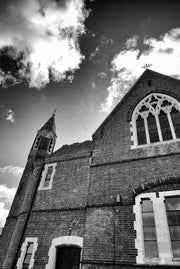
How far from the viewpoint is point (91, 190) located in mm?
8820

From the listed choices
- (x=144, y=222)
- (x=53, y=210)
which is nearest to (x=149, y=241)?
(x=144, y=222)

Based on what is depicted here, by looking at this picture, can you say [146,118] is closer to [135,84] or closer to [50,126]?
[135,84]

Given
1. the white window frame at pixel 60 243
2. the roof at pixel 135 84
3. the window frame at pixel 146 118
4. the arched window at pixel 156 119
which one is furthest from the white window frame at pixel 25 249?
the arched window at pixel 156 119

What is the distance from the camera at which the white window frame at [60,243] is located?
791 cm

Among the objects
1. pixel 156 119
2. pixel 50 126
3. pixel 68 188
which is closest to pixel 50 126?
pixel 50 126

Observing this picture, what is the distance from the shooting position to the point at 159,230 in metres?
6.66

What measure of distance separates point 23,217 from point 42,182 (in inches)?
84.8

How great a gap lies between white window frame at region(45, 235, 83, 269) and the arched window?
5.46 m

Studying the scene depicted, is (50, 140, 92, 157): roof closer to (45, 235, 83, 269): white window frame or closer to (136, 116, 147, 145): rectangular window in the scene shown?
(136, 116, 147, 145): rectangular window

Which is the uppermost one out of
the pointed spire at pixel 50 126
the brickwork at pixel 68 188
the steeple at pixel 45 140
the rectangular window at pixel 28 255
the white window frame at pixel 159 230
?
the pointed spire at pixel 50 126

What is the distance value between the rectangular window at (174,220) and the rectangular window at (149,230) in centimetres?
60

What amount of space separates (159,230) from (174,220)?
2.32ft

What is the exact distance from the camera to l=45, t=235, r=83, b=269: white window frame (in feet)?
26.0

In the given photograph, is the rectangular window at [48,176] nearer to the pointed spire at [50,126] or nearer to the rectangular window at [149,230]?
the pointed spire at [50,126]
